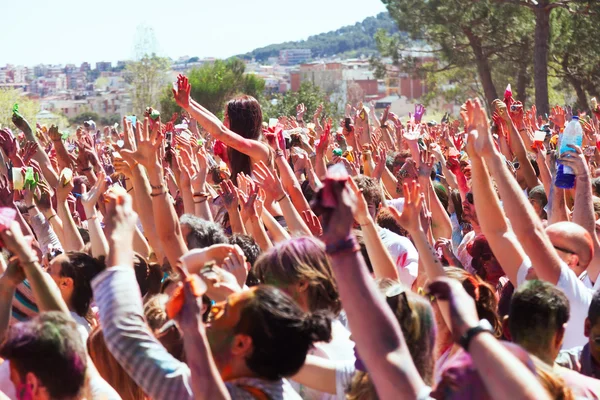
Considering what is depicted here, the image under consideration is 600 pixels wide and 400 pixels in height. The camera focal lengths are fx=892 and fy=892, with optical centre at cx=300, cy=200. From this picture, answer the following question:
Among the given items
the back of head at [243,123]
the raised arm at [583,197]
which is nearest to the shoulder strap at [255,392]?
the raised arm at [583,197]

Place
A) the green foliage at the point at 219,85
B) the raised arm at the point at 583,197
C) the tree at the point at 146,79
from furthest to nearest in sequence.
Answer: the tree at the point at 146,79 → the green foliage at the point at 219,85 → the raised arm at the point at 583,197

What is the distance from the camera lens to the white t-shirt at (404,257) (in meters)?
4.84

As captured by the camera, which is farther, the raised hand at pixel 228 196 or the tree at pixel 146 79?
the tree at pixel 146 79

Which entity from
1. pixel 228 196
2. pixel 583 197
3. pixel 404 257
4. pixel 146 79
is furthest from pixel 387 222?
pixel 146 79

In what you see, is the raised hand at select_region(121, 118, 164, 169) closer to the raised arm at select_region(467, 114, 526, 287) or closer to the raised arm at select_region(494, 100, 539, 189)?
the raised arm at select_region(467, 114, 526, 287)

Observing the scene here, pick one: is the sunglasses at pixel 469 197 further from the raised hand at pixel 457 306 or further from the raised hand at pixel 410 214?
the raised hand at pixel 457 306

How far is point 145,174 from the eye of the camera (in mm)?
4812

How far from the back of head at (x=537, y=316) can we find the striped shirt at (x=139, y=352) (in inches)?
30.0

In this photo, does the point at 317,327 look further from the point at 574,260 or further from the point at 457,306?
the point at 574,260

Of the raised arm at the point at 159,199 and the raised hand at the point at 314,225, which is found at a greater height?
the raised arm at the point at 159,199

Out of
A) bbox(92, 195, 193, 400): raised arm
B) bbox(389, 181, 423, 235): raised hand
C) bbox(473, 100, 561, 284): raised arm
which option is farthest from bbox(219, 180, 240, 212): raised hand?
bbox(92, 195, 193, 400): raised arm

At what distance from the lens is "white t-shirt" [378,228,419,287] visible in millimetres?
4836

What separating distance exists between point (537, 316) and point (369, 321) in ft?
2.49

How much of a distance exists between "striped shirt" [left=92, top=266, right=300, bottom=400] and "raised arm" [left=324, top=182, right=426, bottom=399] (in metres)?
0.37
